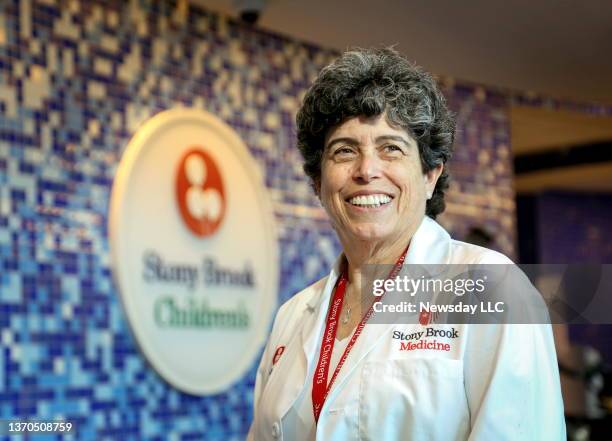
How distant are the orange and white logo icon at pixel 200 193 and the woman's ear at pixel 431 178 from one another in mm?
2589

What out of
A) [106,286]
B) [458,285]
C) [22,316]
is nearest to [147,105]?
[106,286]

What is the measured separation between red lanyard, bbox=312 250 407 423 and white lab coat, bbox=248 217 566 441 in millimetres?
23

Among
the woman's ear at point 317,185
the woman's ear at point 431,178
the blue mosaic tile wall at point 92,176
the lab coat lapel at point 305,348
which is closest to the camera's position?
the lab coat lapel at point 305,348

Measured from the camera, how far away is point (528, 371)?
1.86m

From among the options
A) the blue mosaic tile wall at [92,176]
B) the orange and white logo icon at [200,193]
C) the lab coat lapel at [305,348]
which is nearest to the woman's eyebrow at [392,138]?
the lab coat lapel at [305,348]

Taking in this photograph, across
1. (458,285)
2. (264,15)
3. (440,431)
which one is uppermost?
(264,15)

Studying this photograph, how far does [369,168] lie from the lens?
2.19 m

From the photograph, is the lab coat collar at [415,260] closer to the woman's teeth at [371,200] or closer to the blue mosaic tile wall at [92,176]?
the woman's teeth at [371,200]

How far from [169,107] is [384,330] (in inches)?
119

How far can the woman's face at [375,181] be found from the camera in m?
2.21

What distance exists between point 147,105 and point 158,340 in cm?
113

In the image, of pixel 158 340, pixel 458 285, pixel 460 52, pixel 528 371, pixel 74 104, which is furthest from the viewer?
pixel 460 52

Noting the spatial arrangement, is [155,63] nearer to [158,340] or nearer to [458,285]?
[158,340]

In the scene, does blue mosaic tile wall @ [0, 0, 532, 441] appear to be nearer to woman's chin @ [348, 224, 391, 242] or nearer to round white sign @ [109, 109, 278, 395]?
round white sign @ [109, 109, 278, 395]
